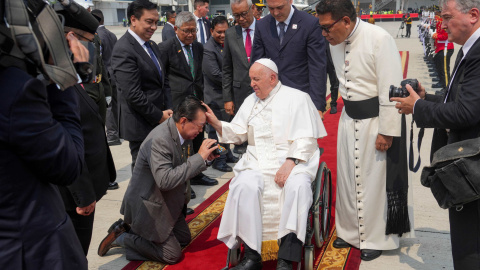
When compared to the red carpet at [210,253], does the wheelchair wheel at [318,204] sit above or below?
above

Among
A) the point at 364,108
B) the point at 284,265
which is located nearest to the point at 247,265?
the point at 284,265

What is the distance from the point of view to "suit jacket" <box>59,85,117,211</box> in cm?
269

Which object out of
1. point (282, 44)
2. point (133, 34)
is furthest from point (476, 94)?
point (133, 34)

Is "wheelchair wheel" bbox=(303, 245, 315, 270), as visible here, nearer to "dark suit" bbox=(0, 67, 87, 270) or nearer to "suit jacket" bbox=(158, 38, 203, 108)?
"dark suit" bbox=(0, 67, 87, 270)

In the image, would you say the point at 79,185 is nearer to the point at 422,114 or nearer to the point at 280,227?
the point at 280,227

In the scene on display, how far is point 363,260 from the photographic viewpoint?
3.62 meters

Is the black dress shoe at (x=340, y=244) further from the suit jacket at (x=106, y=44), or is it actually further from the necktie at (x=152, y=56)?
the suit jacket at (x=106, y=44)

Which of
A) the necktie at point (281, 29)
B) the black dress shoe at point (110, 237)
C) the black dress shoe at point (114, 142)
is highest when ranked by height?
the necktie at point (281, 29)

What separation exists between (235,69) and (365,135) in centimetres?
222

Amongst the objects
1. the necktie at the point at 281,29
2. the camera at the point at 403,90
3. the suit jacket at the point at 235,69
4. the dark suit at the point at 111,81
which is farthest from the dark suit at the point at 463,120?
the dark suit at the point at 111,81

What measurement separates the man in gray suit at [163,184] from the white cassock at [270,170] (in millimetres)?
325

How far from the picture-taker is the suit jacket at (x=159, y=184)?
3.48 m

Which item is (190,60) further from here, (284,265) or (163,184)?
(284,265)

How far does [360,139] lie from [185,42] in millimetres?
2449
